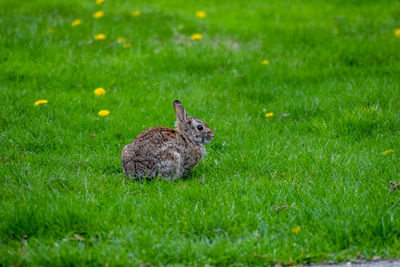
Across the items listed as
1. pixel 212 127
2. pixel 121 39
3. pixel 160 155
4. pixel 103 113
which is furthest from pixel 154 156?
pixel 121 39

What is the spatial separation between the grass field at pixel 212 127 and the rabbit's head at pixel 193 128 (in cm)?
32

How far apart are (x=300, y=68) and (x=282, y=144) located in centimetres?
297

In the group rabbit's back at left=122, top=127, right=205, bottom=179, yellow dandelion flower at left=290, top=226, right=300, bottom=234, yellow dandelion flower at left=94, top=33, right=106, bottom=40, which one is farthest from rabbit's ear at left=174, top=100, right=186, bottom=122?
yellow dandelion flower at left=94, top=33, right=106, bottom=40

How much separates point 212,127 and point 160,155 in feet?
5.78

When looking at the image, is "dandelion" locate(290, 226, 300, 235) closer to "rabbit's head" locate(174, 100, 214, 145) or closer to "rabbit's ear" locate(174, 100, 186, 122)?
"rabbit's head" locate(174, 100, 214, 145)

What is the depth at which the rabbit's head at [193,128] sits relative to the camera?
649 cm

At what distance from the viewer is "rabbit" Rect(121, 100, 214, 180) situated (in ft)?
18.9

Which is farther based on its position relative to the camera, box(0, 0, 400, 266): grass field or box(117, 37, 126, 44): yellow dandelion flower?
box(117, 37, 126, 44): yellow dandelion flower

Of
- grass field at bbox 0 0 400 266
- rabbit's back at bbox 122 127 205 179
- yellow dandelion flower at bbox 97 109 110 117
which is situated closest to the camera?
grass field at bbox 0 0 400 266

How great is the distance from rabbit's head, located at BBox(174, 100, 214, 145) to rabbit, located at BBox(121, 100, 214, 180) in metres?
0.12

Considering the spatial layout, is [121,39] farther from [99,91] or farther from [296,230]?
[296,230]

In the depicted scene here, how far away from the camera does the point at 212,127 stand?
7.39 metres

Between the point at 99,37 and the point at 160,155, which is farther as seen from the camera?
the point at 99,37

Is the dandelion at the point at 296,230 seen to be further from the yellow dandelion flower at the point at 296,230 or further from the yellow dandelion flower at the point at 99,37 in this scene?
the yellow dandelion flower at the point at 99,37
